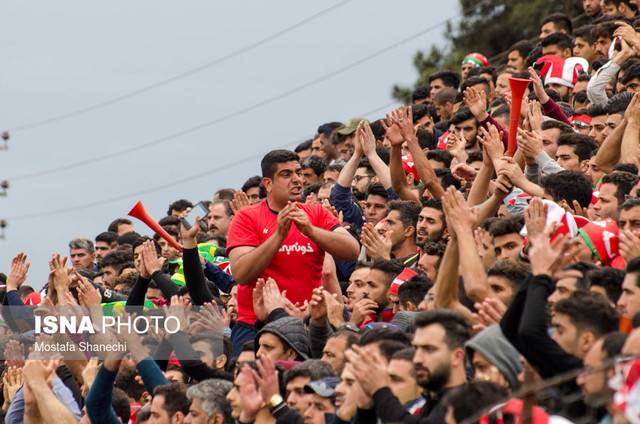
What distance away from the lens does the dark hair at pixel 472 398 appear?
7.28 m

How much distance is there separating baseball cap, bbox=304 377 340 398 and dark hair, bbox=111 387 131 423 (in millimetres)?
2875

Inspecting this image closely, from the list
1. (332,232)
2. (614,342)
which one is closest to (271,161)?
(332,232)

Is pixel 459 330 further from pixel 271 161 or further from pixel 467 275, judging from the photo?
pixel 271 161

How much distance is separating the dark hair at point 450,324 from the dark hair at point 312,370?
121 centimetres

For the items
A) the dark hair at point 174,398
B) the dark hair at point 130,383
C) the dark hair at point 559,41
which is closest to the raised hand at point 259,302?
the dark hair at point 174,398

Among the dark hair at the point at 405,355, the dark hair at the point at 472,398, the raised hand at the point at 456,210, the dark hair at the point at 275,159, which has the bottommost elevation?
the dark hair at the point at 405,355

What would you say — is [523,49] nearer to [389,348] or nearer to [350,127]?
[350,127]

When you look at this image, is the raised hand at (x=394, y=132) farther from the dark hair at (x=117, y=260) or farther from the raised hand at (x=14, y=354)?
the dark hair at (x=117, y=260)

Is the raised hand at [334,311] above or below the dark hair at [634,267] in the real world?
below

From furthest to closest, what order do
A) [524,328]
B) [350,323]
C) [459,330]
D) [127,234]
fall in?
[127,234], [350,323], [459,330], [524,328]

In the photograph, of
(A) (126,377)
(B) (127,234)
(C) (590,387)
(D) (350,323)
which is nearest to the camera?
(C) (590,387)

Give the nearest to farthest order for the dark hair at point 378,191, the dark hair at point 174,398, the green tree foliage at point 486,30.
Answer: the dark hair at point 174,398
the dark hair at point 378,191
the green tree foliage at point 486,30

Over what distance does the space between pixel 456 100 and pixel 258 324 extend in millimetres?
8017

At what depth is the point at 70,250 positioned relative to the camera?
19.3 m
